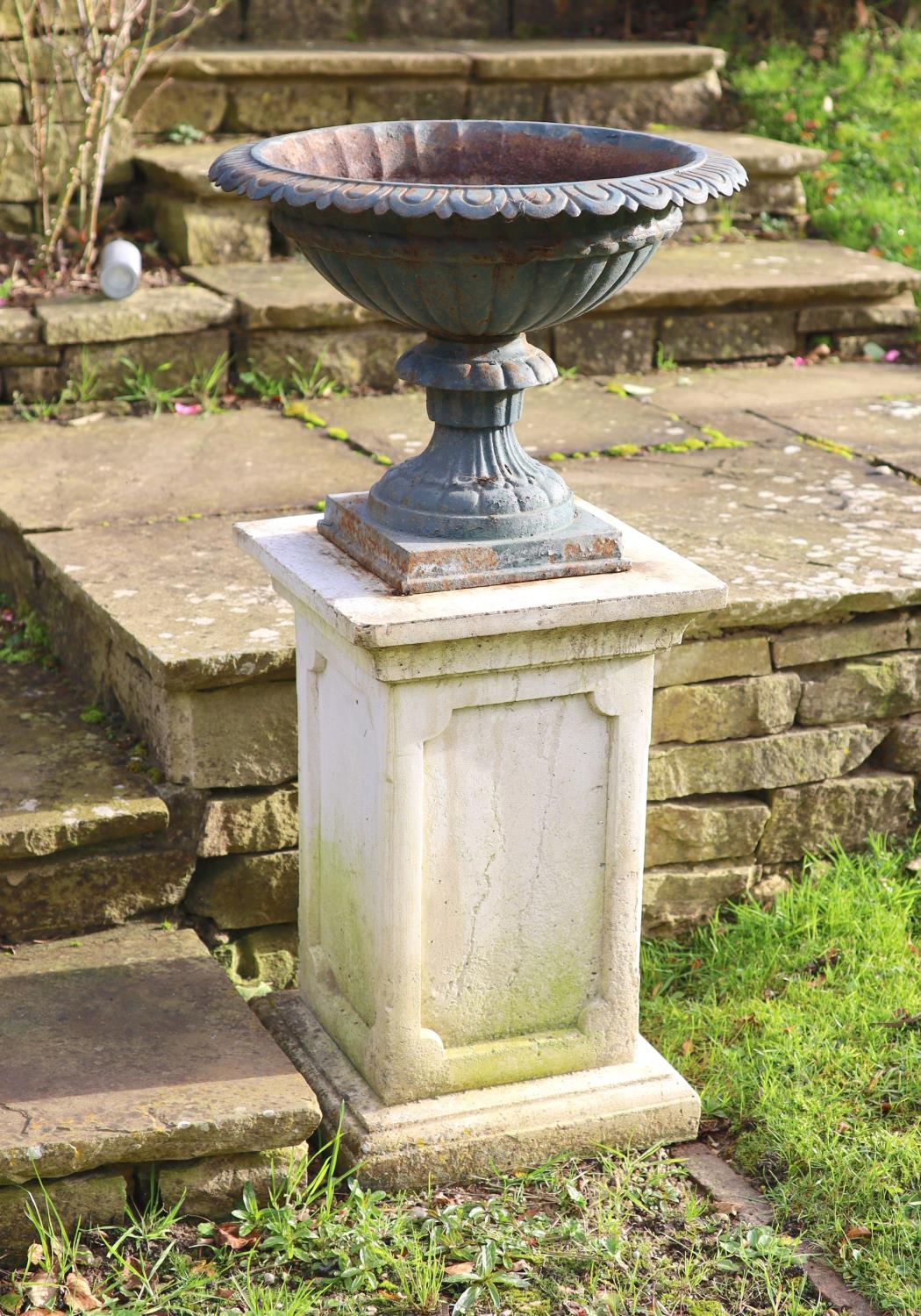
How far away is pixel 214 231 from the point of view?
4.98 metres

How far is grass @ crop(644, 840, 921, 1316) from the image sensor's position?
2.47m

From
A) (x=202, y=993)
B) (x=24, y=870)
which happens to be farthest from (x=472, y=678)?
(x=24, y=870)

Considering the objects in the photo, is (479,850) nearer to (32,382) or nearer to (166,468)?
(166,468)

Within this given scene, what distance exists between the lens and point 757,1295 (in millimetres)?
2311

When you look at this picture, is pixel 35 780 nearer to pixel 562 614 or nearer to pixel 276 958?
pixel 276 958

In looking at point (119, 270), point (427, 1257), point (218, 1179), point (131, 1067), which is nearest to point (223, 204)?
point (119, 270)

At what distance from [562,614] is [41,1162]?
3.67ft

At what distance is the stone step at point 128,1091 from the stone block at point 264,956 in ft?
1.38

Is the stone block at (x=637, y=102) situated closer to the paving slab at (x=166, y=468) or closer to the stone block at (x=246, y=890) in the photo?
the paving slab at (x=166, y=468)

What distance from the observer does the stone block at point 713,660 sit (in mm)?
3238

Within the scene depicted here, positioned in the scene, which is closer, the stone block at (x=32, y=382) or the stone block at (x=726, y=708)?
the stone block at (x=726, y=708)

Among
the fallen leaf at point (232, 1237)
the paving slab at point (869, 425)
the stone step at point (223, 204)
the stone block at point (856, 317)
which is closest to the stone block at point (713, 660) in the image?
the paving slab at point (869, 425)

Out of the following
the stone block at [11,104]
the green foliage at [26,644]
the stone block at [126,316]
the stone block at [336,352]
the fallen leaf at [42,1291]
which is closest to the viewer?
the fallen leaf at [42,1291]

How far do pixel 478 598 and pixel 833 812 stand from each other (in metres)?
1.54
